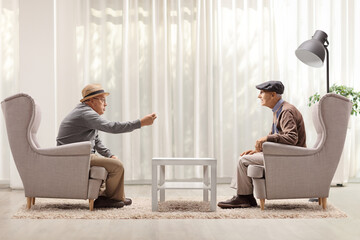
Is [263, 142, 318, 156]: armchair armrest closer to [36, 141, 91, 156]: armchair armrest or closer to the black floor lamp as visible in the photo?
the black floor lamp

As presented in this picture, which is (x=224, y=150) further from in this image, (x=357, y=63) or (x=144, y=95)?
(x=357, y=63)

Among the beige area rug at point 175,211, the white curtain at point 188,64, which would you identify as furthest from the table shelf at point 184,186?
the white curtain at point 188,64

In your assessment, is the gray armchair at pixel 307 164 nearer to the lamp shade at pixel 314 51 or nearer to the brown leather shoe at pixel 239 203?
the brown leather shoe at pixel 239 203

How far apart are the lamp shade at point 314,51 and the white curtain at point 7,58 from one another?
3.30 m

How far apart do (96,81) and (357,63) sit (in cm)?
317

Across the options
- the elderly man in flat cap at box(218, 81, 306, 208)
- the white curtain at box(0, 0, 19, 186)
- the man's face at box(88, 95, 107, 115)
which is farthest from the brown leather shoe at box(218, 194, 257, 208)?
the white curtain at box(0, 0, 19, 186)

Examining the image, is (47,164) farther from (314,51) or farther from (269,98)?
(314,51)

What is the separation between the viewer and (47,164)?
4926 millimetres

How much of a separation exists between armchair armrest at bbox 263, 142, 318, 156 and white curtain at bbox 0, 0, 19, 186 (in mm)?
3404

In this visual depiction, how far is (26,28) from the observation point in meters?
6.73

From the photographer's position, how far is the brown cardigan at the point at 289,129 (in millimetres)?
4941

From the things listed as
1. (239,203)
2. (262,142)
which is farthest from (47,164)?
(262,142)

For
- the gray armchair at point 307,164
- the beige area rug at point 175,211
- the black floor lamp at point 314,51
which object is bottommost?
the beige area rug at point 175,211

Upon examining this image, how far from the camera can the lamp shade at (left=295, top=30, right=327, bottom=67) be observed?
551cm
